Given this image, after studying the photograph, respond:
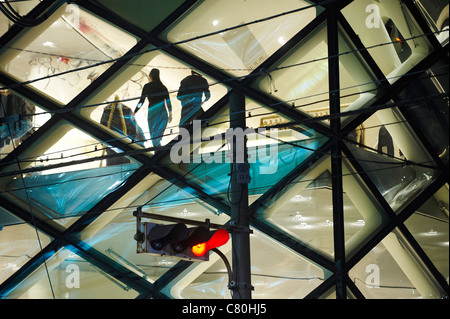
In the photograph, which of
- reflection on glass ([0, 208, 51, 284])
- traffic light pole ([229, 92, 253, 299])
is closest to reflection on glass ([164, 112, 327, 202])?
traffic light pole ([229, 92, 253, 299])

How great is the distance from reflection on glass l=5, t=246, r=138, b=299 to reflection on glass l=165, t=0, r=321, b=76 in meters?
4.29

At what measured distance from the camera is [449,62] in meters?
11.1

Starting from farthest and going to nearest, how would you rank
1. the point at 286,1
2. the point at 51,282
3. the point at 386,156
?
the point at 51,282 → the point at 286,1 → the point at 386,156

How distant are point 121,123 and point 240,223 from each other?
4637 millimetres

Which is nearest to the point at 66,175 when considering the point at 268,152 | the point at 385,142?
the point at 268,152

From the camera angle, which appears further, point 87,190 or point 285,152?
point 87,190

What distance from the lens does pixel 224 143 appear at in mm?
11617

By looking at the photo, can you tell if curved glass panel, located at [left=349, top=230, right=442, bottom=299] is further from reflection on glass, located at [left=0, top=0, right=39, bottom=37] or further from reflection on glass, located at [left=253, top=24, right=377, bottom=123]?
reflection on glass, located at [left=0, top=0, right=39, bottom=37]

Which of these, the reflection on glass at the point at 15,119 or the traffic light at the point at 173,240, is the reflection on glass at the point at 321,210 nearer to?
the traffic light at the point at 173,240

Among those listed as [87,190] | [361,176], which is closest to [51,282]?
[87,190]

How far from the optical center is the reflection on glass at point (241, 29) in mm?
11758

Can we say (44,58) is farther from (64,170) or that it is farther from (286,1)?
(286,1)

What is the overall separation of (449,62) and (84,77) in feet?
21.5

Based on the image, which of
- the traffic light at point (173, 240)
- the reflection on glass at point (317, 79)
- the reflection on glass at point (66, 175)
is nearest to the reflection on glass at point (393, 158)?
the reflection on glass at point (317, 79)
